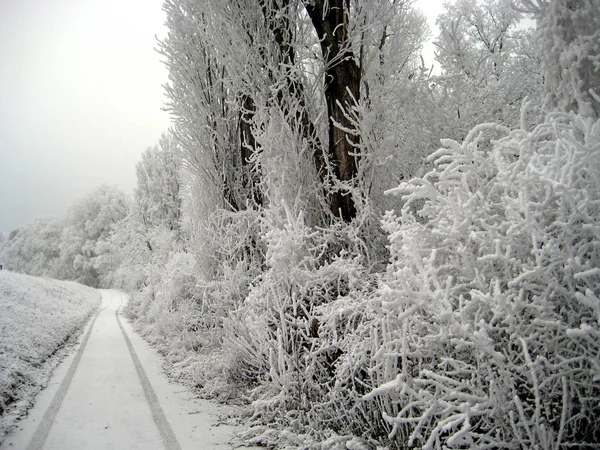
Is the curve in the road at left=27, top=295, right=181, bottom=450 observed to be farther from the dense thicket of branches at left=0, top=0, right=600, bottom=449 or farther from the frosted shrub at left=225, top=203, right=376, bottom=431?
the frosted shrub at left=225, top=203, right=376, bottom=431

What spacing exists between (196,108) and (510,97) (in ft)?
20.2

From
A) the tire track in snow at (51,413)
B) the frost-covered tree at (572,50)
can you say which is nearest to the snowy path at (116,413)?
the tire track in snow at (51,413)

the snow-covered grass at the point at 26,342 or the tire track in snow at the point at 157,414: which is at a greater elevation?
the snow-covered grass at the point at 26,342

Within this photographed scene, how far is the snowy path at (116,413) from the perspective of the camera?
4.52 m

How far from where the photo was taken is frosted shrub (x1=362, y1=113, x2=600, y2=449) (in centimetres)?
224

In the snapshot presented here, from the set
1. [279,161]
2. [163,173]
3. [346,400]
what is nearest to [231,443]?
[346,400]

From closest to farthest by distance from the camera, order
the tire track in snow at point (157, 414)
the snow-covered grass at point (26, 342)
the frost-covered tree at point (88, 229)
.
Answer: the tire track in snow at point (157, 414) < the snow-covered grass at point (26, 342) < the frost-covered tree at point (88, 229)

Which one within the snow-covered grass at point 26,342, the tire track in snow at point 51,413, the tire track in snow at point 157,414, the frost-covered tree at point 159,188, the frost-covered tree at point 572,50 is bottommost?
the tire track in snow at point 157,414

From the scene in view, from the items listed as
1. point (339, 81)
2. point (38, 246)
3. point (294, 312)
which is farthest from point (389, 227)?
point (38, 246)

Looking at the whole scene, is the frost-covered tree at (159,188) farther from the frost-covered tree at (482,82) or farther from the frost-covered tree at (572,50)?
the frost-covered tree at (572,50)

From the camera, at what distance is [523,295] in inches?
100

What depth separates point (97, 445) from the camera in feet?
14.6

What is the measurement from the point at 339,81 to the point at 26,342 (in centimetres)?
838

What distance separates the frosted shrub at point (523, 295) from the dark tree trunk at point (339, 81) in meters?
2.33
